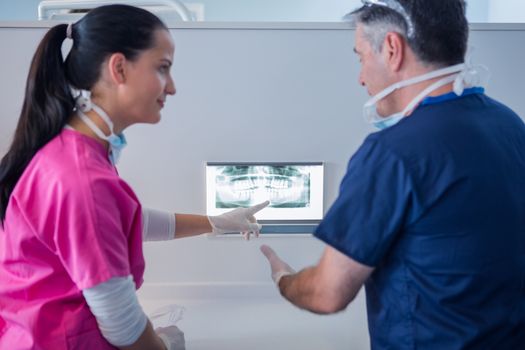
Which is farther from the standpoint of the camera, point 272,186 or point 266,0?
point 266,0

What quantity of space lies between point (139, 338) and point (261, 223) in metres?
0.72

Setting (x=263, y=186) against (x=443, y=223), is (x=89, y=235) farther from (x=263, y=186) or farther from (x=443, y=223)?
(x=263, y=186)

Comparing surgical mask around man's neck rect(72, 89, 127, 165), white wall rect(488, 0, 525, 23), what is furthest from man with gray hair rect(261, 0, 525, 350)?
white wall rect(488, 0, 525, 23)

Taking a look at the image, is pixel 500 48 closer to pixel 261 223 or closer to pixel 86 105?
pixel 261 223

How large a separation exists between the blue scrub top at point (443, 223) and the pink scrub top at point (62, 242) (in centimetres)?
34

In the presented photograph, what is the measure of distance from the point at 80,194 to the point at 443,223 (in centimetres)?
58

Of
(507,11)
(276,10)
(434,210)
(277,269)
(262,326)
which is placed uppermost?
(276,10)

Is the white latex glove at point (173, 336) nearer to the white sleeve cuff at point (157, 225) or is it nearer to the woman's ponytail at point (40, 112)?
the white sleeve cuff at point (157, 225)

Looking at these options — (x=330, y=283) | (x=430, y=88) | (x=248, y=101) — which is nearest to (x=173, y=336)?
(x=330, y=283)

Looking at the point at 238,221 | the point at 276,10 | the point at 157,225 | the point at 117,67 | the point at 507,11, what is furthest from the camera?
the point at 276,10

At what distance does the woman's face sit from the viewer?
85cm

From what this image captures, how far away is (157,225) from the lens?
1210mm

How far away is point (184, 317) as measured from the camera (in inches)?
56.7

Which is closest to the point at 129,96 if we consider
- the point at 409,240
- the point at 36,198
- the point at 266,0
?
the point at 36,198
